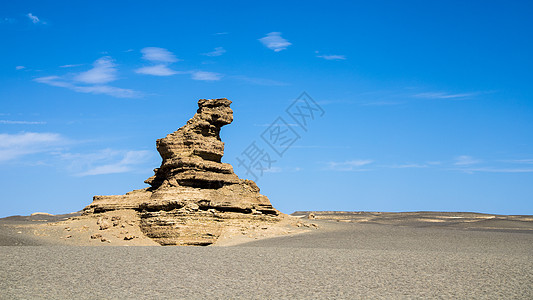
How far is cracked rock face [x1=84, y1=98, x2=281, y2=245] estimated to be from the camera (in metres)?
23.5

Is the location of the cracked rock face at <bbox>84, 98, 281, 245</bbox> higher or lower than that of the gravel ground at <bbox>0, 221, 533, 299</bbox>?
higher

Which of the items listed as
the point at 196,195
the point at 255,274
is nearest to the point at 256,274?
the point at 255,274

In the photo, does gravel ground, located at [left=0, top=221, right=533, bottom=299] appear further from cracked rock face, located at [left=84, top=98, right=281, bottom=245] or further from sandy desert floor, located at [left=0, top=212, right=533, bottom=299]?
cracked rock face, located at [left=84, top=98, right=281, bottom=245]

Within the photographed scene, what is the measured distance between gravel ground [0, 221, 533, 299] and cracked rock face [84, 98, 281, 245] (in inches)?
154

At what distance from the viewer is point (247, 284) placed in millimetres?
12633

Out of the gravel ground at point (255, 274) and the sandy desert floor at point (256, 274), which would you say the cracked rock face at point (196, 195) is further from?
the sandy desert floor at point (256, 274)

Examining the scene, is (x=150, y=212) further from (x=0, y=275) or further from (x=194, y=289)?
(x=194, y=289)

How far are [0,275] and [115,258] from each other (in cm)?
391

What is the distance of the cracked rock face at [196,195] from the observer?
23453mm

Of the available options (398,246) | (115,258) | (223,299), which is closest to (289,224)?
(398,246)

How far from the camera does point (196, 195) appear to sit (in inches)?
969

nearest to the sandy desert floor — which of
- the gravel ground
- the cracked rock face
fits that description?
the gravel ground

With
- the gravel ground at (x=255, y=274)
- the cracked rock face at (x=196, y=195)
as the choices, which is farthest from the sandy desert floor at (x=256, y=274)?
the cracked rock face at (x=196, y=195)

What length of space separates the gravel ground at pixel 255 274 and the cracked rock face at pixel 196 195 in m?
3.91
